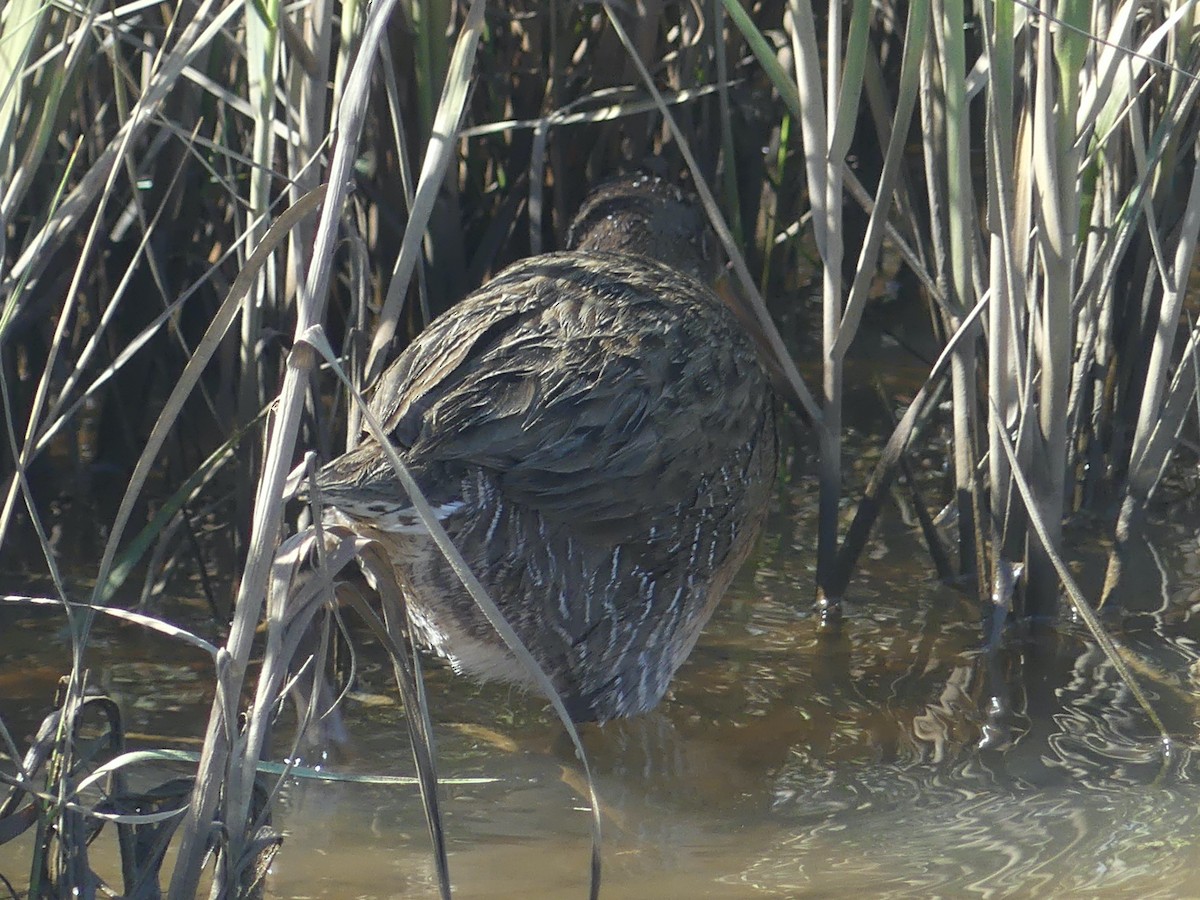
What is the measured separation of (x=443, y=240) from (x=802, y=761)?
1.58m

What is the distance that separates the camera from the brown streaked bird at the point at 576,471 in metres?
2.80

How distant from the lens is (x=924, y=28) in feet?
9.68

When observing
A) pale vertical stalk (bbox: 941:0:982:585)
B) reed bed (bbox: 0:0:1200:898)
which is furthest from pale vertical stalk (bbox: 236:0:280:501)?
pale vertical stalk (bbox: 941:0:982:585)

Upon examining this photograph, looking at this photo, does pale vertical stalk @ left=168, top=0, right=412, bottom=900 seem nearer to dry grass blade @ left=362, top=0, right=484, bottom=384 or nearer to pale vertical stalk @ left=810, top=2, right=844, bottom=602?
dry grass blade @ left=362, top=0, right=484, bottom=384

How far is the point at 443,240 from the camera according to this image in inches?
151

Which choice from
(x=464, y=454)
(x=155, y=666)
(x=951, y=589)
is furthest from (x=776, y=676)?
(x=155, y=666)

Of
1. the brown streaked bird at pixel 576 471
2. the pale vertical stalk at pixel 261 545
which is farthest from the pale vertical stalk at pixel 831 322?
the pale vertical stalk at pixel 261 545

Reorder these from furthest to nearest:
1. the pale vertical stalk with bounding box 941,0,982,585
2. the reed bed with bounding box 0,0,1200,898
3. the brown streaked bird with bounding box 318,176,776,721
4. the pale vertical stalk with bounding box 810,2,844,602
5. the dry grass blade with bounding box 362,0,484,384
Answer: the pale vertical stalk with bounding box 810,2,844,602, the pale vertical stalk with bounding box 941,0,982,585, the brown streaked bird with bounding box 318,176,776,721, the dry grass blade with bounding box 362,0,484,384, the reed bed with bounding box 0,0,1200,898

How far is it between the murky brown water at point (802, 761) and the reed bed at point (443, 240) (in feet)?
0.50

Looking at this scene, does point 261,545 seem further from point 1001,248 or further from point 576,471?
point 1001,248

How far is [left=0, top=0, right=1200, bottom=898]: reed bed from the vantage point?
7.14 ft

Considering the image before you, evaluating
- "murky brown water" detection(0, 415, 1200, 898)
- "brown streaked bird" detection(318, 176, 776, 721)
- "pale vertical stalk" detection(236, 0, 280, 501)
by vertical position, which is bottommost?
"murky brown water" detection(0, 415, 1200, 898)

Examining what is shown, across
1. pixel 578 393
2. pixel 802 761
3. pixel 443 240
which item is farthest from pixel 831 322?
pixel 443 240

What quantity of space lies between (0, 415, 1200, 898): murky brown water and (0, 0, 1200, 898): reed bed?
0.15m
